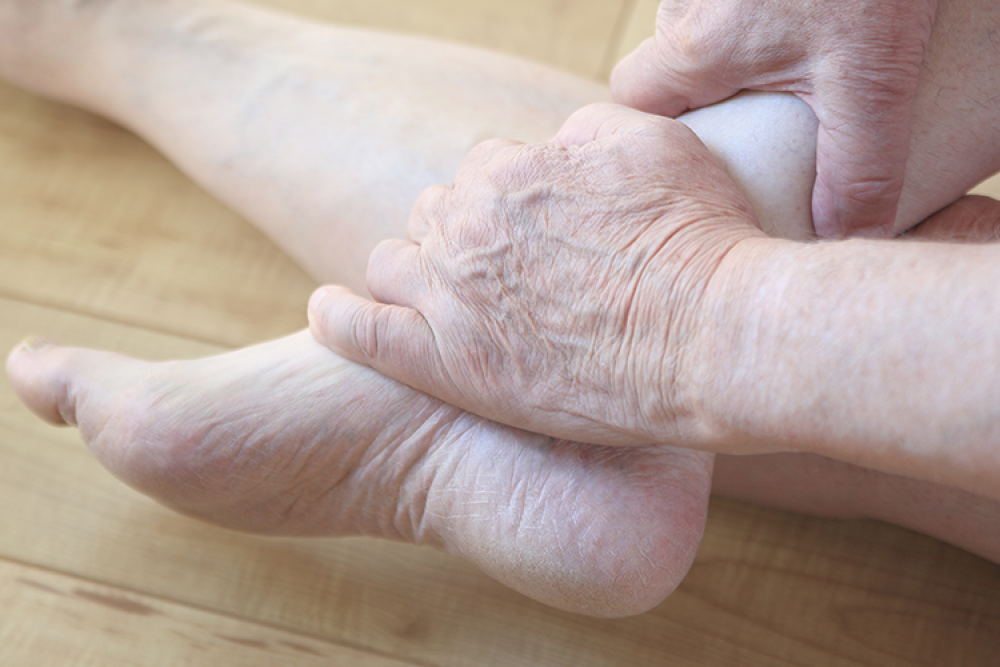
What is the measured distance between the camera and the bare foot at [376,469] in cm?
69

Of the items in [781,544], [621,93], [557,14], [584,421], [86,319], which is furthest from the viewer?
[557,14]

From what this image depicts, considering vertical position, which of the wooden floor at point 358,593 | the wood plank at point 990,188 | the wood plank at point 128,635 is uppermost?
the wood plank at point 990,188

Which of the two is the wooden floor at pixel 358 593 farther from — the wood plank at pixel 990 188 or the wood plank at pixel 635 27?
the wood plank at pixel 635 27

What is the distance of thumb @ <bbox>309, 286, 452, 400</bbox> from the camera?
0.73 metres

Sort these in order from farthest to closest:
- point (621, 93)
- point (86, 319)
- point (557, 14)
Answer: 1. point (557, 14)
2. point (86, 319)
3. point (621, 93)

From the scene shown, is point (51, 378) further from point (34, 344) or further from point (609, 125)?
point (609, 125)

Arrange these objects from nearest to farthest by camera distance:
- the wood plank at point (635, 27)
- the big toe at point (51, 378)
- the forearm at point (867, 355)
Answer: the forearm at point (867, 355)
the big toe at point (51, 378)
the wood plank at point (635, 27)

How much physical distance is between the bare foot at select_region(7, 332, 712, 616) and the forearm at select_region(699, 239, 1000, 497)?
15 cm

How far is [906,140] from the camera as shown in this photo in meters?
0.70

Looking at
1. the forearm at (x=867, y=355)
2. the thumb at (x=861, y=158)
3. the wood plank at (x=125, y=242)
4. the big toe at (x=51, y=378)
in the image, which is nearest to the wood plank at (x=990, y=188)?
the thumb at (x=861, y=158)

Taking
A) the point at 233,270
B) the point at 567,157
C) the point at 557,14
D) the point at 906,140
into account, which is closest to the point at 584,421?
the point at 567,157

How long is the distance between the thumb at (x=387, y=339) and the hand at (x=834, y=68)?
0.37 meters

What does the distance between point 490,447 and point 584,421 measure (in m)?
0.12

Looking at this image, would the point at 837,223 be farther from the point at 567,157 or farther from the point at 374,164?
the point at 374,164
